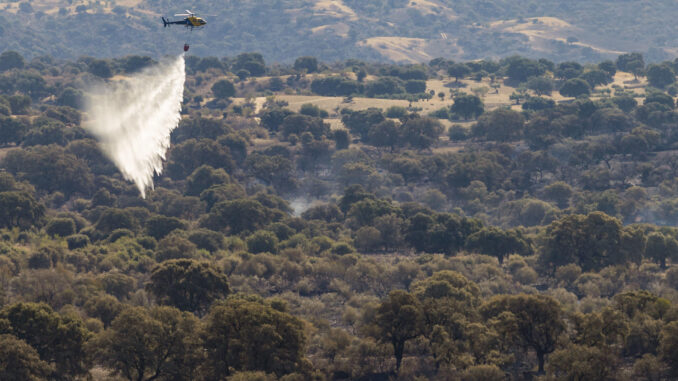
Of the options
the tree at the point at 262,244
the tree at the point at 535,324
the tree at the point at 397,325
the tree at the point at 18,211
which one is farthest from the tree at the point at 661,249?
the tree at the point at 18,211

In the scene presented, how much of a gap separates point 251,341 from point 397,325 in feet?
49.6

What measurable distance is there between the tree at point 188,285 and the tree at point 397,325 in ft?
71.0

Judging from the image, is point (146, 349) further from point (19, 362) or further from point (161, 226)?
point (161, 226)

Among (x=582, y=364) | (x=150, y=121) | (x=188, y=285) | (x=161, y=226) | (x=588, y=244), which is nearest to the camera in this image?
(x=582, y=364)

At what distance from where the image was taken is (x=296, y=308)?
117812 millimetres

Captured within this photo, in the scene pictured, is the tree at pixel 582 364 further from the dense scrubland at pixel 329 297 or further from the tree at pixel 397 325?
the tree at pixel 397 325

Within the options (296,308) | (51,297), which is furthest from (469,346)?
(51,297)

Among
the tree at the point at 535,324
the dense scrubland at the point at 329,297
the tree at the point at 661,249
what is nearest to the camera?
the dense scrubland at the point at 329,297

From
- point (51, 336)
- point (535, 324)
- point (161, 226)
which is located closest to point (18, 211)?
point (161, 226)

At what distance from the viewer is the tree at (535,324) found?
303 feet

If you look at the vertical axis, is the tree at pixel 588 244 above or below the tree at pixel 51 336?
below

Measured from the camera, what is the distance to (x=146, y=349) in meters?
86.1

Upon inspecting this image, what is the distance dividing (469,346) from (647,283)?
50783mm

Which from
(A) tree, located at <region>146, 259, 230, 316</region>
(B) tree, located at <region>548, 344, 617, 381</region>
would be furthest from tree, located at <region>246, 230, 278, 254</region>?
(B) tree, located at <region>548, 344, 617, 381</region>
